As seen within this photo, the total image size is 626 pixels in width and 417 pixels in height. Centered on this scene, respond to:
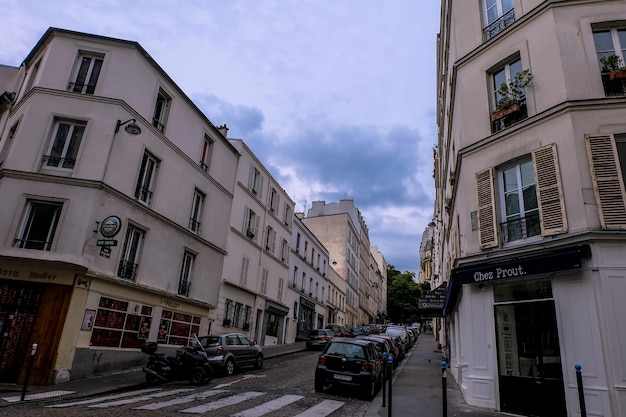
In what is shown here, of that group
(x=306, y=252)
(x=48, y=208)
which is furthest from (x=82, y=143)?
(x=306, y=252)

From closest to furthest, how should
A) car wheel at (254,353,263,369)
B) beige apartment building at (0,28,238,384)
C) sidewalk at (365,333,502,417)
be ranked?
sidewalk at (365,333,502,417) → beige apartment building at (0,28,238,384) → car wheel at (254,353,263,369)

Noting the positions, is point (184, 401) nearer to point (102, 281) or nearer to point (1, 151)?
point (102, 281)

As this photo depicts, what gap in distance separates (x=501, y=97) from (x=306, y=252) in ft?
84.3

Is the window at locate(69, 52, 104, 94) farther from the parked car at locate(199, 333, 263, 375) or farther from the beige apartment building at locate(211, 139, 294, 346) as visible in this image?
the parked car at locate(199, 333, 263, 375)

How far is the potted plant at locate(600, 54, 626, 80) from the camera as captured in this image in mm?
8469

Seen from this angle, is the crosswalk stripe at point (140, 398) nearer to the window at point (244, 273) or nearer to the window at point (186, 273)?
the window at point (186, 273)

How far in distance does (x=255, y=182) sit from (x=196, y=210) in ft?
21.5

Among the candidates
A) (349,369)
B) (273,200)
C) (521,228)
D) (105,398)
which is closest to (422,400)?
(349,369)

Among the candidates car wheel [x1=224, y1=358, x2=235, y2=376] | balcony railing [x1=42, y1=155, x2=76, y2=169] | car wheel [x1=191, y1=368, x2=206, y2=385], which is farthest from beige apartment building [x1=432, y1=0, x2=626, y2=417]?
balcony railing [x1=42, y1=155, x2=76, y2=169]

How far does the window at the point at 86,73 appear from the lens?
45.7 feet

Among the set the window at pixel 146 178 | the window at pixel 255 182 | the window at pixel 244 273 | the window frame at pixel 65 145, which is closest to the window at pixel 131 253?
the window at pixel 146 178

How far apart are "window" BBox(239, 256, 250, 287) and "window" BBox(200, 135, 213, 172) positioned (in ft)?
20.0

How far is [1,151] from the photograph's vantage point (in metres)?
14.3

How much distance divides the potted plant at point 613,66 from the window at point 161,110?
14.9 meters
